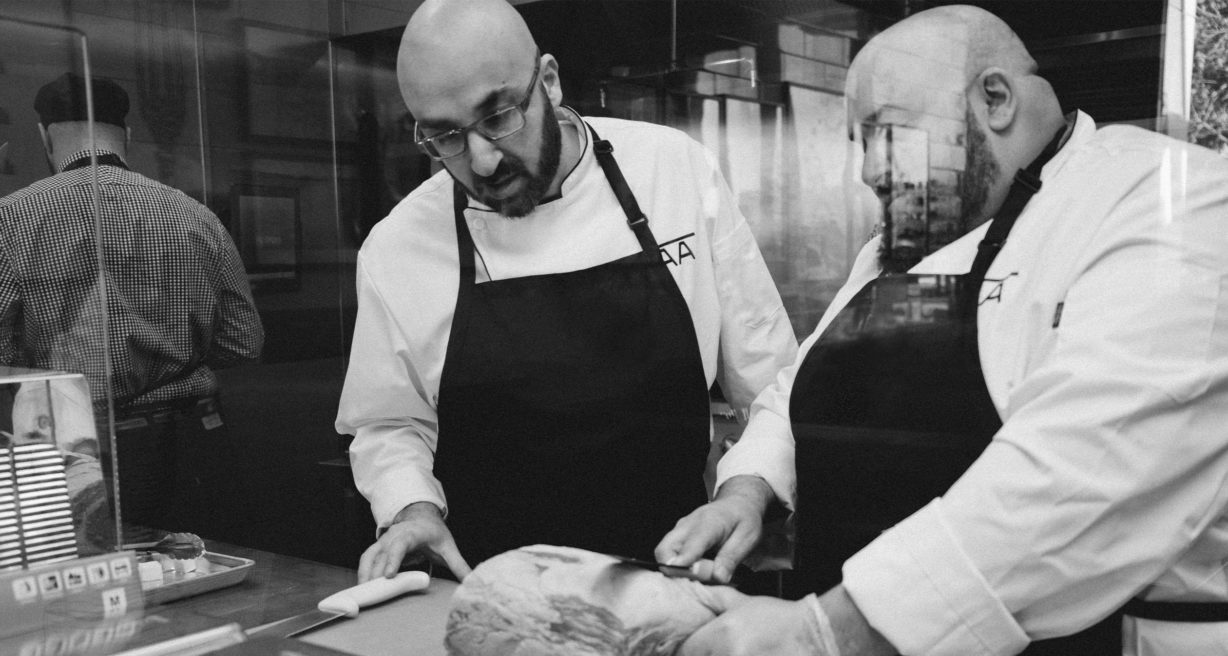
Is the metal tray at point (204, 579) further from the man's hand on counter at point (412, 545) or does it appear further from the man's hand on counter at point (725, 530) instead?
the man's hand on counter at point (725, 530)

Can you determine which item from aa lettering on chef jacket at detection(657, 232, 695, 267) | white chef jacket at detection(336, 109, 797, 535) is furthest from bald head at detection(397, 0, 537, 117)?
aa lettering on chef jacket at detection(657, 232, 695, 267)

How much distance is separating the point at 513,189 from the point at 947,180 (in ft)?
1.98

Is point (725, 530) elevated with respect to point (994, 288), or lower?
lower

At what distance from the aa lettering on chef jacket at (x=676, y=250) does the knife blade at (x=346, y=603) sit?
584 mm

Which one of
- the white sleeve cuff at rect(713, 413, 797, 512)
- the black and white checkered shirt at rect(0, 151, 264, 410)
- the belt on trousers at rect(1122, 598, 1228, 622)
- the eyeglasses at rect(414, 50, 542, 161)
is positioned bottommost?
the belt on trousers at rect(1122, 598, 1228, 622)

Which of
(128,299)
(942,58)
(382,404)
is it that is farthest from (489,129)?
(128,299)

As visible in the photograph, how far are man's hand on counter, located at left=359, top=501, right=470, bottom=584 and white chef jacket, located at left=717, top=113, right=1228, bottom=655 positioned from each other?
66cm

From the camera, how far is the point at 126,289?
1929 millimetres

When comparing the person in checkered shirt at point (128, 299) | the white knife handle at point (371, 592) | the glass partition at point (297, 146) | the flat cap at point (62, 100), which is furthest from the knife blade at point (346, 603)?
the flat cap at point (62, 100)

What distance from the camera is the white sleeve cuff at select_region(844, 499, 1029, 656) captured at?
0.88 meters

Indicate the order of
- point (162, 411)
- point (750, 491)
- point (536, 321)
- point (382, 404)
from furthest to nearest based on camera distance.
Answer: point (162, 411) → point (382, 404) → point (536, 321) → point (750, 491)

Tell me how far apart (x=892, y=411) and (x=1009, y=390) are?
0.19 m

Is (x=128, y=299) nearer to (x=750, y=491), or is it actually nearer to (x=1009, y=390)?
(x=750, y=491)

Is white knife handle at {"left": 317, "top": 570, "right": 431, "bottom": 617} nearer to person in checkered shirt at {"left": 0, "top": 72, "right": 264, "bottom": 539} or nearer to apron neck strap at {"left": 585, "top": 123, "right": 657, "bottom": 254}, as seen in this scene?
person in checkered shirt at {"left": 0, "top": 72, "right": 264, "bottom": 539}
